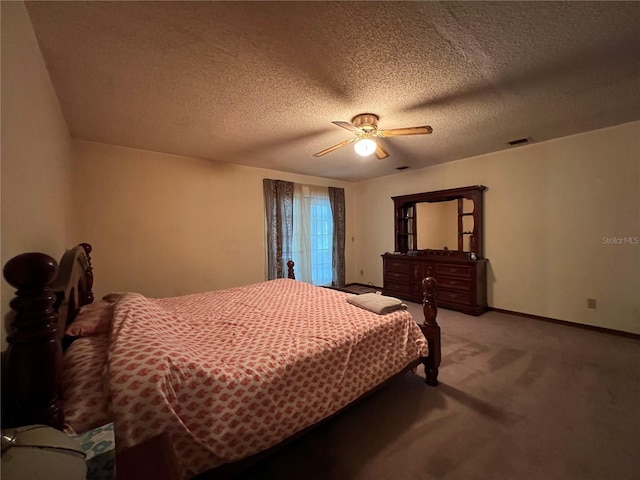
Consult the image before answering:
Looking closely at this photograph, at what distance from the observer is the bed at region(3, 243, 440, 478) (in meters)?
0.73

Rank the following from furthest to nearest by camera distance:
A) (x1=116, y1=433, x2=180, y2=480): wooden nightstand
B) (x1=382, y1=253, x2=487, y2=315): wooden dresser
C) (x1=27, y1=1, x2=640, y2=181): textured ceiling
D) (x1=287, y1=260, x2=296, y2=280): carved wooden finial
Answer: (x1=382, y1=253, x2=487, y2=315): wooden dresser → (x1=287, y1=260, x2=296, y2=280): carved wooden finial → (x1=27, y1=1, x2=640, y2=181): textured ceiling → (x1=116, y1=433, x2=180, y2=480): wooden nightstand

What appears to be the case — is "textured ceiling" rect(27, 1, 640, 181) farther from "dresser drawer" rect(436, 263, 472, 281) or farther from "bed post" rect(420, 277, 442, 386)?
"dresser drawer" rect(436, 263, 472, 281)

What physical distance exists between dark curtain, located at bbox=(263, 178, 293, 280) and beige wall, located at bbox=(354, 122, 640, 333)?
2.80 m

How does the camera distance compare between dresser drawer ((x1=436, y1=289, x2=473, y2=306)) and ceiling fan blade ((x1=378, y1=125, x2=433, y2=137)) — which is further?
dresser drawer ((x1=436, y1=289, x2=473, y2=306))

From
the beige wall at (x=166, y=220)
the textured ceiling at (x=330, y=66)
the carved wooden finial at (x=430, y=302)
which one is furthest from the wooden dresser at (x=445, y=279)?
the beige wall at (x=166, y=220)

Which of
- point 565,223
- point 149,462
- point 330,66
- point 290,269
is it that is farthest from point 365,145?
point 565,223

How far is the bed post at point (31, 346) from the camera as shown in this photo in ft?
2.26

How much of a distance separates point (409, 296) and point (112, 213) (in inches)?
180

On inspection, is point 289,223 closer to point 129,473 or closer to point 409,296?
point 409,296

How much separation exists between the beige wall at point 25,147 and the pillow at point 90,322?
383 millimetres

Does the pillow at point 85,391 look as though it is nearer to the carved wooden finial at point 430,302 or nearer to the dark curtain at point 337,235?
the carved wooden finial at point 430,302

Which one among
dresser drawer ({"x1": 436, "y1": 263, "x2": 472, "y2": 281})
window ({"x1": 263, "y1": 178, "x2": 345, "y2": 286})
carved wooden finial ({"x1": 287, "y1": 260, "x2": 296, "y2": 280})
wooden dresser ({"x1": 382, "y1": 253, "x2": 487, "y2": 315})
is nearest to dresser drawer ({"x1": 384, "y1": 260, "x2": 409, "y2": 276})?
wooden dresser ({"x1": 382, "y1": 253, "x2": 487, "y2": 315})

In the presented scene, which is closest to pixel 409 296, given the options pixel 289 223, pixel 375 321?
pixel 289 223

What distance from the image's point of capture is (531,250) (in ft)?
11.5
